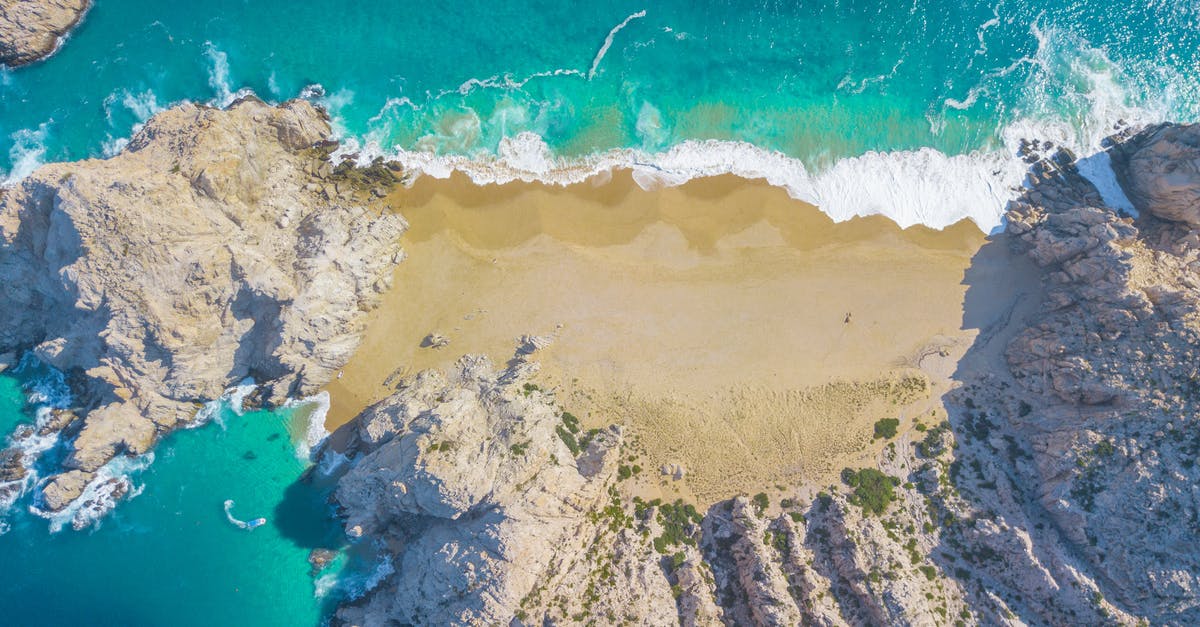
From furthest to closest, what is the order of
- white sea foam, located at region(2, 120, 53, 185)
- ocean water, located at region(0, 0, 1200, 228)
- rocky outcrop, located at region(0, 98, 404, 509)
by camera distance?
ocean water, located at region(0, 0, 1200, 228), white sea foam, located at region(2, 120, 53, 185), rocky outcrop, located at region(0, 98, 404, 509)

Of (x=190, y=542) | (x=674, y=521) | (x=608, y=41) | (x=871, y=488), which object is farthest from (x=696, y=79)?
(x=190, y=542)

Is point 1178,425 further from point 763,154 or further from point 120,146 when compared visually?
point 120,146

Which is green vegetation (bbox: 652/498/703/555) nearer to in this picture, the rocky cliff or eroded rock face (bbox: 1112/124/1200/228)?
the rocky cliff

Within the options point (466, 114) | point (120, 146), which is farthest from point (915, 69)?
point (120, 146)

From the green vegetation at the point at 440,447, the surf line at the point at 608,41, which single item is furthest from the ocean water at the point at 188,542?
the surf line at the point at 608,41

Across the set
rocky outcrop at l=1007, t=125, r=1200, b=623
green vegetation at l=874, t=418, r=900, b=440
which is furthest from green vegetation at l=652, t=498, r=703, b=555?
rocky outcrop at l=1007, t=125, r=1200, b=623

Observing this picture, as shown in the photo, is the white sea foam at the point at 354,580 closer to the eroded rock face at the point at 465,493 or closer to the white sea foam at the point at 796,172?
the eroded rock face at the point at 465,493

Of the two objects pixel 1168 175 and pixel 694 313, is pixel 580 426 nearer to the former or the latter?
pixel 694 313
